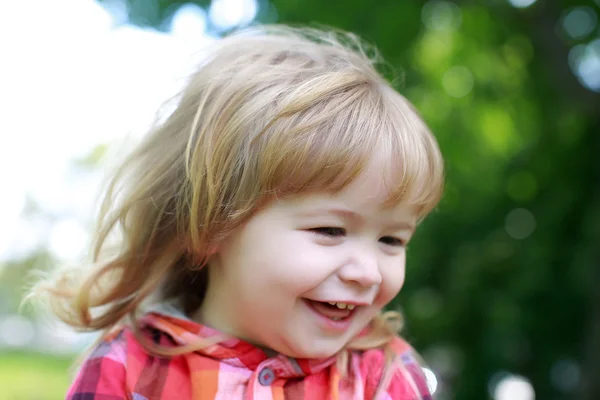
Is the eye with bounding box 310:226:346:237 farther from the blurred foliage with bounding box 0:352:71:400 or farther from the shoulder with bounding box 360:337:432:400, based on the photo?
the blurred foliage with bounding box 0:352:71:400

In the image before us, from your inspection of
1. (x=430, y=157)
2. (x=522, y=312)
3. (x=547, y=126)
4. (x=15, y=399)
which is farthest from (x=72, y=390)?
(x=15, y=399)

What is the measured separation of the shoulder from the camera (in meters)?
1.62

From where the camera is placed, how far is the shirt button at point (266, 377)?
1.53 m

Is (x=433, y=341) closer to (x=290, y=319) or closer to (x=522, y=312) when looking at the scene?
(x=522, y=312)

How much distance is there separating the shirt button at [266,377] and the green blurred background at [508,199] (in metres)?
3.30

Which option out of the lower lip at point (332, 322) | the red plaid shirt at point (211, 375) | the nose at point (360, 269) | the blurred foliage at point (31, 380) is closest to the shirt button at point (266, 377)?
the red plaid shirt at point (211, 375)

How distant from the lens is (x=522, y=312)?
5832 mm

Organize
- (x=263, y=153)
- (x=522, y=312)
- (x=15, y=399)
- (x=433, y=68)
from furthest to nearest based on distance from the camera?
(x=15, y=399), (x=433, y=68), (x=522, y=312), (x=263, y=153)

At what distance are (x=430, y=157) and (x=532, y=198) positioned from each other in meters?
4.89

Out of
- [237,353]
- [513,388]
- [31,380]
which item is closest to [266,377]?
[237,353]

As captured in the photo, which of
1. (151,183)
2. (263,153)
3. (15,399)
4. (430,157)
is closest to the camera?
(263,153)

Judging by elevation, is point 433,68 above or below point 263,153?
below

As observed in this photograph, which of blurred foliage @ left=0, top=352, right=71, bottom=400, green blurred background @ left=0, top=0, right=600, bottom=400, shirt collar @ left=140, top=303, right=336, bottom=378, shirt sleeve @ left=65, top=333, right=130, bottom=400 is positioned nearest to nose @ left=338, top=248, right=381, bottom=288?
shirt collar @ left=140, top=303, right=336, bottom=378

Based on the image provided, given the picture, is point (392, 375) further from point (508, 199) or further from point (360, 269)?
point (508, 199)
